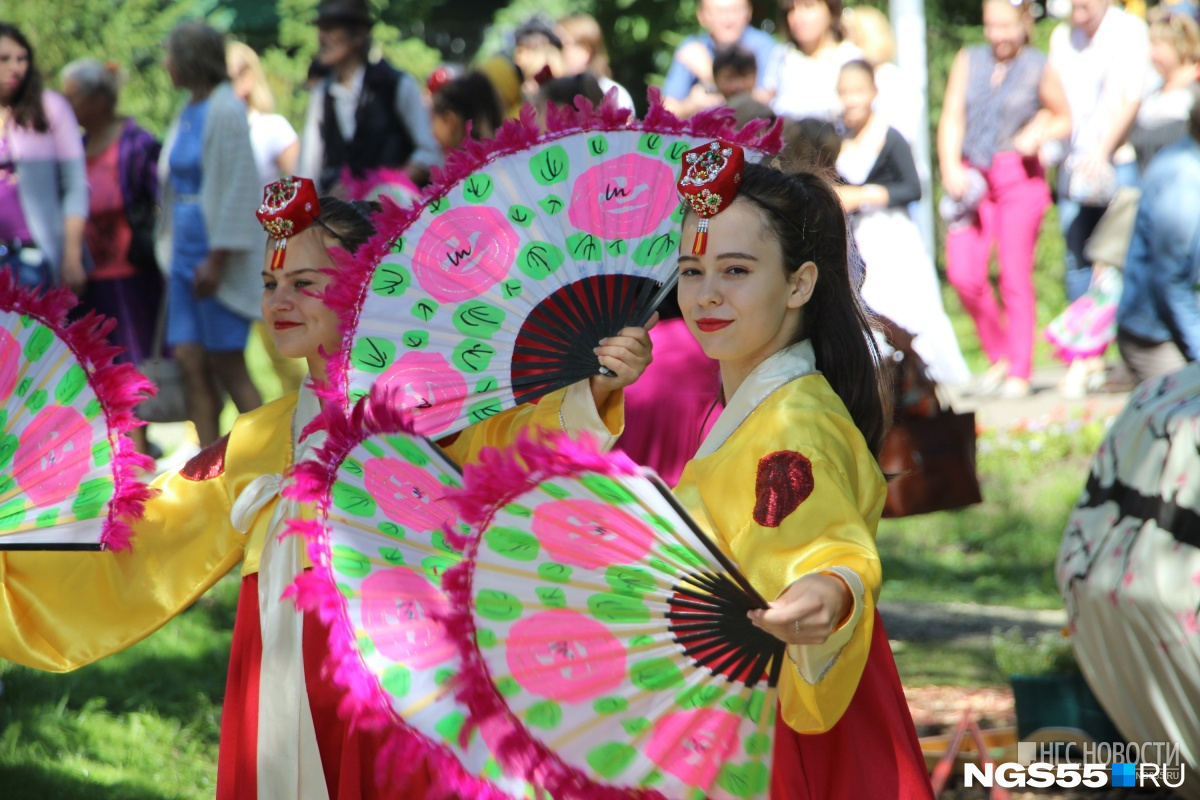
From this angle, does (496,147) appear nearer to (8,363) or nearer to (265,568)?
(265,568)

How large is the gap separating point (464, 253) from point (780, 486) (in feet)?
3.23

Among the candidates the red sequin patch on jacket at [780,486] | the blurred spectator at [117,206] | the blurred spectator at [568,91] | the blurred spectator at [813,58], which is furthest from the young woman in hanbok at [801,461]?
the blurred spectator at [117,206]

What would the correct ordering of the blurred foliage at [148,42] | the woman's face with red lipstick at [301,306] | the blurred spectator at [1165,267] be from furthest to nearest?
the blurred foliage at [148,42], the blurred spectator at [1165,267], the woman's face with red lipstick at [301,306]

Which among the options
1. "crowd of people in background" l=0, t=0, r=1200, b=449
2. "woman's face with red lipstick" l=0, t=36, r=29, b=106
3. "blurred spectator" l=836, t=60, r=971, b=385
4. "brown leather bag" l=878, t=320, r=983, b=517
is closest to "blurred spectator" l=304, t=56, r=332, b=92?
"crowd of people in background" l=0, t=0, r=1200, b=449

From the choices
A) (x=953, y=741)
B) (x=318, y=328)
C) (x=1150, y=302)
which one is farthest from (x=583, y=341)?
(x=1150, y=302)

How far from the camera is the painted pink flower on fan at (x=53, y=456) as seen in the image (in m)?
3.18

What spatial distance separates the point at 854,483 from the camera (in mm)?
A: 2465

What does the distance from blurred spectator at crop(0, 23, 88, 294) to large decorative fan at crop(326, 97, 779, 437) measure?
3.63 meters

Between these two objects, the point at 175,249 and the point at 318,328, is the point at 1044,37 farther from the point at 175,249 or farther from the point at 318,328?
the point at 318,328

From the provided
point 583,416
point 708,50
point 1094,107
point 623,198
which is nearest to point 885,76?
point 708,50

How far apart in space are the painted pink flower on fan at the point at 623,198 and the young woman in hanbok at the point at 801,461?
0.27 meters

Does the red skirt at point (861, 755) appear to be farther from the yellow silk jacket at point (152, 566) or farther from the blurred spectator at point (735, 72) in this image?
the blurred spectator at point (735, 72)

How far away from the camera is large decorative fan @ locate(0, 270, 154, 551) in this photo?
3.15 metres

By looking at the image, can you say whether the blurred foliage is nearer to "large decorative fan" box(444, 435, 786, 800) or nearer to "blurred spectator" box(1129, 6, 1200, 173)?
"blurred spectator" box(1129, 6, 1200, 173)
